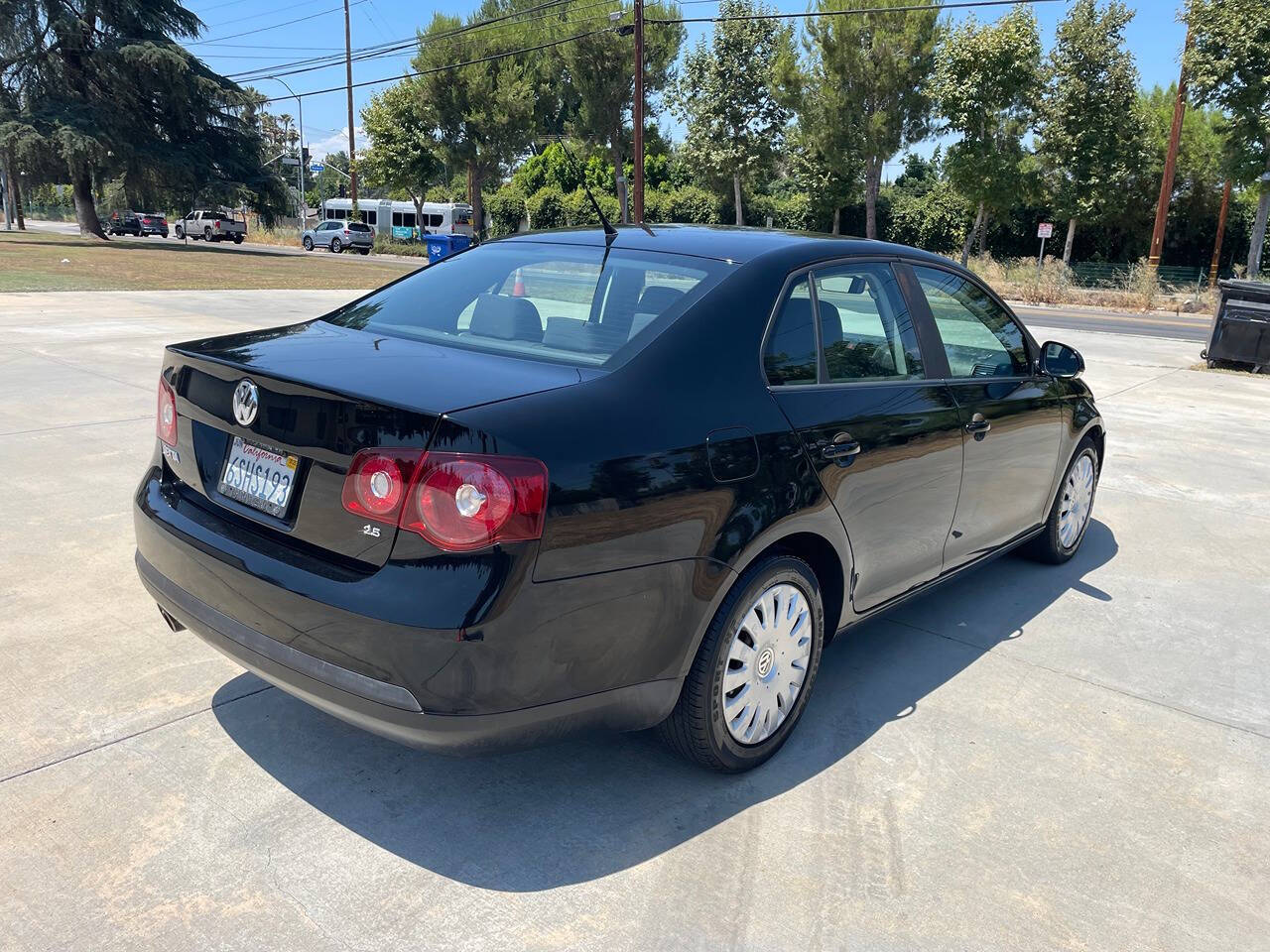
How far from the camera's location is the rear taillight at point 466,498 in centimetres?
233

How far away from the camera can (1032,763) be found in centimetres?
330

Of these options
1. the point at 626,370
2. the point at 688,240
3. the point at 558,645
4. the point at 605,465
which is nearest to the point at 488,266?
the point at 688,240

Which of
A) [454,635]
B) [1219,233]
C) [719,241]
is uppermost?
[1219,233]

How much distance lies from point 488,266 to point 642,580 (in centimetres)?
170

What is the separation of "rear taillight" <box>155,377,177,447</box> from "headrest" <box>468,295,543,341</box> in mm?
966

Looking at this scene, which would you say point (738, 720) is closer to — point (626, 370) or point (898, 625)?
point (626, 370)

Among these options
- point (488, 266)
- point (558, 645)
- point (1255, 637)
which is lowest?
point (1255, 637)

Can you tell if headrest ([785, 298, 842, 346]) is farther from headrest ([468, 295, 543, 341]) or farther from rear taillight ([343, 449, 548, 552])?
rear taillight ([343, 449, 548, 552])

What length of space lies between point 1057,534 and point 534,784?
332 centimetres

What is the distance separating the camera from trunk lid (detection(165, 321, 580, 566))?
247 cm

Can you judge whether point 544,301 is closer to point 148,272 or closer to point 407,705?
point 407,705

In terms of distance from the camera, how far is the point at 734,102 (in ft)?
140

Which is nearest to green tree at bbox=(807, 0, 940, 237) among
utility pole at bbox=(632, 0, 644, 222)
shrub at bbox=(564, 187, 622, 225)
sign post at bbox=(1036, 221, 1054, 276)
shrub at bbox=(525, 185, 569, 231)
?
sign post at bbox=(1036, 221, 1054, 276)

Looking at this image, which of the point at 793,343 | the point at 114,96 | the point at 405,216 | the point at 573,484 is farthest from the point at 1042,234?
the point at 405,216
